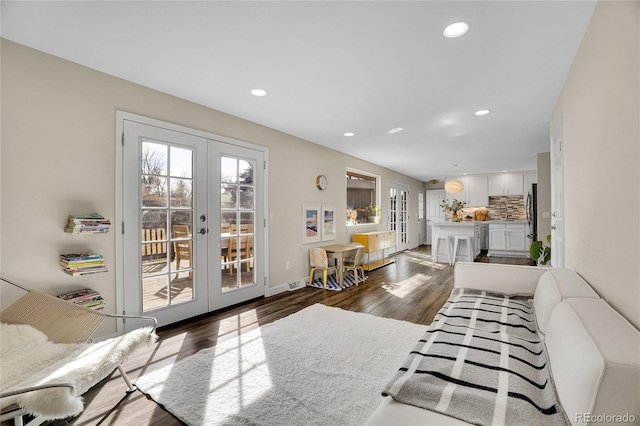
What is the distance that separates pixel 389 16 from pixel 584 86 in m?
1.39

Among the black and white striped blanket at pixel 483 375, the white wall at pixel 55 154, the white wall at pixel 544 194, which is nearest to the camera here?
the black and white striped blanket at pixel 483 375

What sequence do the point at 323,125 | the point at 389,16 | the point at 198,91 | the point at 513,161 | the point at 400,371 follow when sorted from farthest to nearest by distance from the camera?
the point at 513,161, the point at 323,125, the point at 198,91, the point at 389,16, the point at 400,371

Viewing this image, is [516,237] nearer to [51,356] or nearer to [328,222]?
[328,222]

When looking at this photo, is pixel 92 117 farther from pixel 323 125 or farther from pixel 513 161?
pixel 513 161

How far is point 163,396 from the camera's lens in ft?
6.16

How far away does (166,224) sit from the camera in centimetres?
303

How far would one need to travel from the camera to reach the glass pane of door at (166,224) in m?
2.88

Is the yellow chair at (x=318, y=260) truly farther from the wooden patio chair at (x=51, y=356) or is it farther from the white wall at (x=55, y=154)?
the wooden patio chair at (x=51, y=356)

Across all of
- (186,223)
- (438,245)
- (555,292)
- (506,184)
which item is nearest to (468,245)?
(438,245)

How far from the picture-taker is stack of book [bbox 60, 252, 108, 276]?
223cm

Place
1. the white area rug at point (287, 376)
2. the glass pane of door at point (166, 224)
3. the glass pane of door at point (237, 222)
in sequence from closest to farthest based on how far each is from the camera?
the white area rug at point (287, 376) → the glass pane of door at point (166, 224) → the glass pane of door at point (237, 222)

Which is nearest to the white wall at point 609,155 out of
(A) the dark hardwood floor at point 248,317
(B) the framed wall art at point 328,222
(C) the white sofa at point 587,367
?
(C) the white sofa at point 587,367

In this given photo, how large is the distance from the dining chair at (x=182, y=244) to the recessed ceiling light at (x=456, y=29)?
2929mm

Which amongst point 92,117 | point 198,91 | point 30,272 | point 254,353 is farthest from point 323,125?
point 30,272
